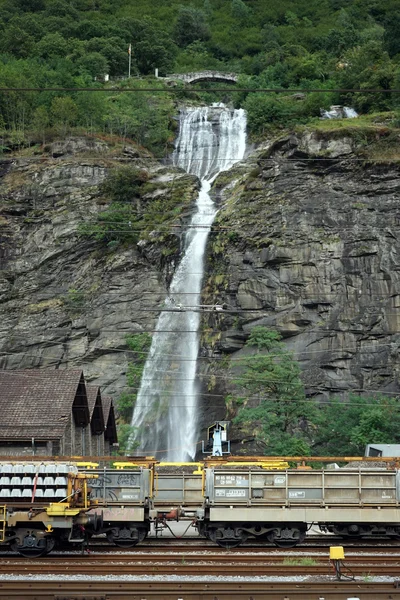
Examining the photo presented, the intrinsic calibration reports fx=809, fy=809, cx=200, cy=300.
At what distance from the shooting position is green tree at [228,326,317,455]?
160 feet

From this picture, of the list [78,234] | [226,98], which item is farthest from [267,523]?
[226,98]

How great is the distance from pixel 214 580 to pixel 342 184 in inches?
2230

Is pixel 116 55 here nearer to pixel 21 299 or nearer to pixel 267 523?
pixel 21 299

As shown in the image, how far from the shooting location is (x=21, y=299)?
70.8 m

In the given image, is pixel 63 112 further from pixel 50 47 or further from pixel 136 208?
pixel 50 47

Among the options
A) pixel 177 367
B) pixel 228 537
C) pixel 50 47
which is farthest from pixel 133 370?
pixel 50 47

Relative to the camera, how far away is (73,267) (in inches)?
2874

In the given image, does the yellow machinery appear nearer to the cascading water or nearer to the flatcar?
the flatcar

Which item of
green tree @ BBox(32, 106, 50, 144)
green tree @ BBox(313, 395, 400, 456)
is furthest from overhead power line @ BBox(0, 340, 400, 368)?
green tree @ BBox(32, 106, 50, 144)

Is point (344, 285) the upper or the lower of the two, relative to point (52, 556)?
upper

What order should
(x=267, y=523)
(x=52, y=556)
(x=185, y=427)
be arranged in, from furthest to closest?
(x=185, y=427) < (x=267, y=523) < (x=52, y=556)

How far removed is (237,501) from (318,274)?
142 ft

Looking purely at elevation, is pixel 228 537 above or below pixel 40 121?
below

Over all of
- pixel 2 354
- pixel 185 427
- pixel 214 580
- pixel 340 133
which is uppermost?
pixel 340 133
